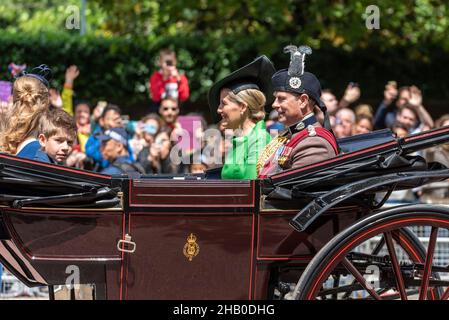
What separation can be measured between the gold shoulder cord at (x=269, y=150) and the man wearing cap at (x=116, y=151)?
296cm

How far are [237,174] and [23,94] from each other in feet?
4.08

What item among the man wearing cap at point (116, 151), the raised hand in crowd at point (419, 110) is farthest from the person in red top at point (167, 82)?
the raised hand in crowd at point (419, 110)

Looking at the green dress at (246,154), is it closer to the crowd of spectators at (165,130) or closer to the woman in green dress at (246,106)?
the woman in green dress at (246,106)

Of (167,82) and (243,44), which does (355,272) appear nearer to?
(167,82)

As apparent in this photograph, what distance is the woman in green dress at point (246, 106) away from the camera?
5121 mm

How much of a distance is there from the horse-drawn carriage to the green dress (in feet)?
1.78

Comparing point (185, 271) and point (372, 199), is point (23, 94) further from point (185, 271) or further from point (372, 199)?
point (372, 199)

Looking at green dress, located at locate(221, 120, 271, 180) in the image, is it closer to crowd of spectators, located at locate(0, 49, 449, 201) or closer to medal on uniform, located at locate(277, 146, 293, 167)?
medal on uniform, located at locate(277, 146, 293, 167)

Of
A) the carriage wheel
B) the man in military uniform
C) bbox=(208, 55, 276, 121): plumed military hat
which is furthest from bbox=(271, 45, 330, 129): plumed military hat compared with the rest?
the carriage wheel

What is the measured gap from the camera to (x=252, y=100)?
205 inches

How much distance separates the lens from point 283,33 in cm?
1400

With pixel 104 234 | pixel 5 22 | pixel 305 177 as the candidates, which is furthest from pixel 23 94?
pixel 5 22

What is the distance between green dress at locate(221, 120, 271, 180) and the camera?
497 centimetres
